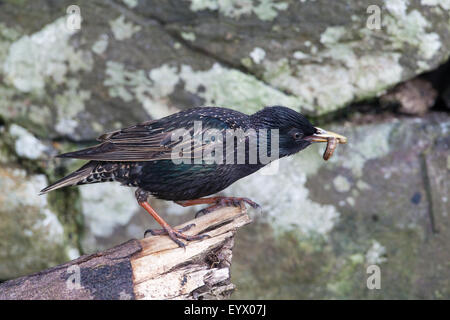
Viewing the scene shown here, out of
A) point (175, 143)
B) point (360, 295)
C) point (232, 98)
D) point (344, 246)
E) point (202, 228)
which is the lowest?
point (360, 295)

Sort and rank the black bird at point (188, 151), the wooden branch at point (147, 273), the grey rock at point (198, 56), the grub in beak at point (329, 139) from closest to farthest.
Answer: the wooden branch at point (147, 273)
the black bird at point (188, 151)
the grub in beak at point (329, 139)
the grey rock at point (198, 56)

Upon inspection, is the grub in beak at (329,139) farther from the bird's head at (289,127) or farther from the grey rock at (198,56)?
the grey rock at (198,56)

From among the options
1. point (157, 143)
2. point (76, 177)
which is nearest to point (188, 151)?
point (157, 143)

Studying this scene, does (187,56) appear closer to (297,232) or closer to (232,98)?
(232,98)

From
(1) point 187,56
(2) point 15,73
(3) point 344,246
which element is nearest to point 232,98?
(1) point 187,56

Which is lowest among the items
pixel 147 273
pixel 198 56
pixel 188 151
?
pixel 147 273

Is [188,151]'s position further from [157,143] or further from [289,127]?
[289,127]

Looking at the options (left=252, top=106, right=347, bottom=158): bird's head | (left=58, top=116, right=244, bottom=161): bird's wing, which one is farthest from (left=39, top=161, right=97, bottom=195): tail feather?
(left=252, top=106, right=347, bottom=158): bird's head

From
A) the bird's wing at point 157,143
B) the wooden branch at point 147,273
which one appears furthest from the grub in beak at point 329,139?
the wooden branch at point 147,273
